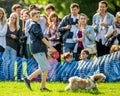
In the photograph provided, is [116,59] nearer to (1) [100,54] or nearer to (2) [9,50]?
(1) [100,54]

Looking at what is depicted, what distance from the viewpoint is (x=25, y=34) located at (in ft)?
47.7

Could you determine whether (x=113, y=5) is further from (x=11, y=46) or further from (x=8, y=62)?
(x=8, y=62)

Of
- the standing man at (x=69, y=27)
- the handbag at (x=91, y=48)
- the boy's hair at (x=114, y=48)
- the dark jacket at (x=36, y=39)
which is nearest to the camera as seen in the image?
the dark jacket at (x=36, y=39)

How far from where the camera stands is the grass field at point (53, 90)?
37.3 ft

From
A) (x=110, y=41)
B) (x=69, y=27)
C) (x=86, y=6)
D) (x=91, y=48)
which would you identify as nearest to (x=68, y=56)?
(x=91, y=48)

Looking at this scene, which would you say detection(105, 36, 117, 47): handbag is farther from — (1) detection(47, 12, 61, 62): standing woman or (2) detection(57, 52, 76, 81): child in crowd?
(1) detection(47, 12, 61, 62): standing woman

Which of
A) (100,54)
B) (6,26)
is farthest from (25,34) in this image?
(100,54)

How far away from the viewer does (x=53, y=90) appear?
12.0 m

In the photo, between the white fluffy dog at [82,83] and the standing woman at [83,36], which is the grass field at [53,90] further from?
the standing woman at [83,36]

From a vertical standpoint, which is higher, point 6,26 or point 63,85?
point 6,26

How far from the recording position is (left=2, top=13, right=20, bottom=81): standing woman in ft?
46.4

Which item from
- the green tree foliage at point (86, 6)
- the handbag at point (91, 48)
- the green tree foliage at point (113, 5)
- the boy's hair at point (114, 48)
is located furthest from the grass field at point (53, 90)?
the green tree foliage at point (86, 6)

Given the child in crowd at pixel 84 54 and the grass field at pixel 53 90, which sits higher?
the child in crowd at pixel 84 54

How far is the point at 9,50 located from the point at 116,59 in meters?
2.87
